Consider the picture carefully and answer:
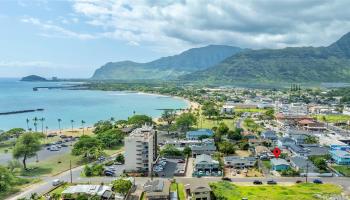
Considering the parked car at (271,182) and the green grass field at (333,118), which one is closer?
the parked car at (271,182)

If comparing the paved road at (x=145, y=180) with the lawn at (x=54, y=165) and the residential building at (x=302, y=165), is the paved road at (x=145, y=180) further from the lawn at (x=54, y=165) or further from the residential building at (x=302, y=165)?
the lawn at (x=54, y=165)

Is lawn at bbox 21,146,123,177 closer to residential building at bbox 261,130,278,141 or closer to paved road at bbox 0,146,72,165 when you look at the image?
paved road at bbox 0,146,72,165

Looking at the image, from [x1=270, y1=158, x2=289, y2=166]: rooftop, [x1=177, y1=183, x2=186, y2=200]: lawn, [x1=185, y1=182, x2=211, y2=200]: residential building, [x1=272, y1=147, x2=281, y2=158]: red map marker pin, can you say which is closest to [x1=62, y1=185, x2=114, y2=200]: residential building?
[x1=177, y1=183, x2=186, y2=200]: lawn

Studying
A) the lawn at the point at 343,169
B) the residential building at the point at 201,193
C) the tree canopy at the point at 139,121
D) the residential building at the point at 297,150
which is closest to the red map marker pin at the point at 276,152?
the residential building at the point at 297,150

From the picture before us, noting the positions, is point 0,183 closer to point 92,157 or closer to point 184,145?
point 92,157

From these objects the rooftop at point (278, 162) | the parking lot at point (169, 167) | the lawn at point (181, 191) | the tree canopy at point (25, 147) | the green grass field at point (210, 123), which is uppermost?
the tree canopy at point (25, 147)

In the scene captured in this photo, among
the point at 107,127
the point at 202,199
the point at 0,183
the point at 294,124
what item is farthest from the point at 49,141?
the point at 294,124
